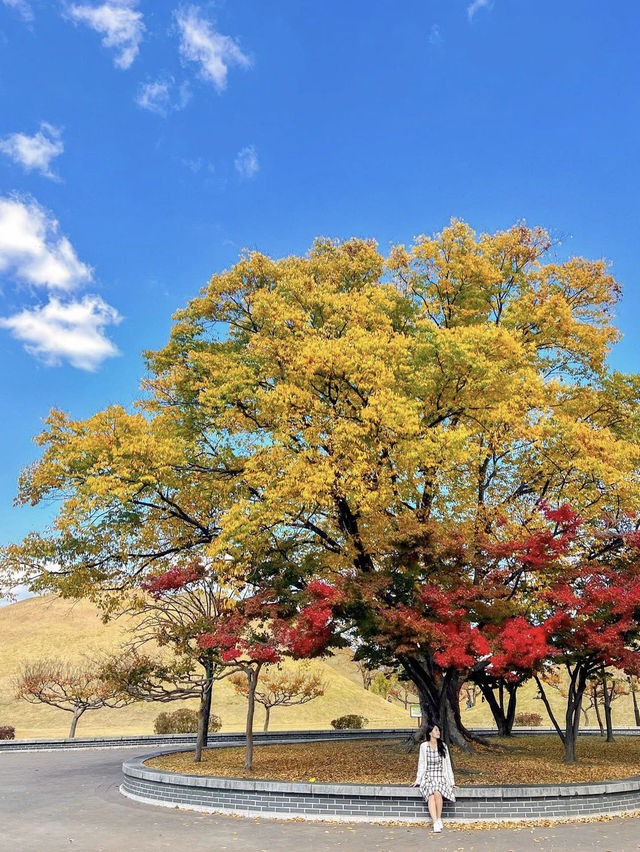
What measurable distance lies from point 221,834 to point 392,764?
21.7 feet

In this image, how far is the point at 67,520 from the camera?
15531 mm

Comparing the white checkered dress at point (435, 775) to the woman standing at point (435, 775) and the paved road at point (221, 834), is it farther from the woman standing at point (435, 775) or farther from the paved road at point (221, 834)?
the paved road at point (221, 834)

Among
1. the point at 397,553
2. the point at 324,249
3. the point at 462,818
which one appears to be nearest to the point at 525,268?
the point at 324,249

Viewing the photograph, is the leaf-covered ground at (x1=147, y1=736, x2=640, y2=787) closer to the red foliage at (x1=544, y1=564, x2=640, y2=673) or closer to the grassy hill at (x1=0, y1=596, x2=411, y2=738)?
the red foliage at (x1=544, y1=564, x2=640, y2=673)

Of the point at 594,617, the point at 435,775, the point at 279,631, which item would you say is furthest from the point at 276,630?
the point at 594,617

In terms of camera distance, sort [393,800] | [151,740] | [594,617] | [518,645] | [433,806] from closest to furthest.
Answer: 1. [433,806]
2. [393,800]
3. [518,645]
4. [594,617]
5. [151,740]

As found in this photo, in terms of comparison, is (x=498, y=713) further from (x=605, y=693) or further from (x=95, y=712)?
(x=95, y=712)

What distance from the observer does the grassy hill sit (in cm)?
4328

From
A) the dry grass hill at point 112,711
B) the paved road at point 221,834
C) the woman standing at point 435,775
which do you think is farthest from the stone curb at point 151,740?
the woman standing at point 435,775

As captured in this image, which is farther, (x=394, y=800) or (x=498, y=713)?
(x=498, y=713)

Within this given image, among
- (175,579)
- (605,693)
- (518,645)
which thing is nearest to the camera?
(518,645)

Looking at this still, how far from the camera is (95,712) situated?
156 feet

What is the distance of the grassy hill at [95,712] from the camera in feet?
142

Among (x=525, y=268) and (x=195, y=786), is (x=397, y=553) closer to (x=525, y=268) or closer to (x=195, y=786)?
(x=195, y=786)
